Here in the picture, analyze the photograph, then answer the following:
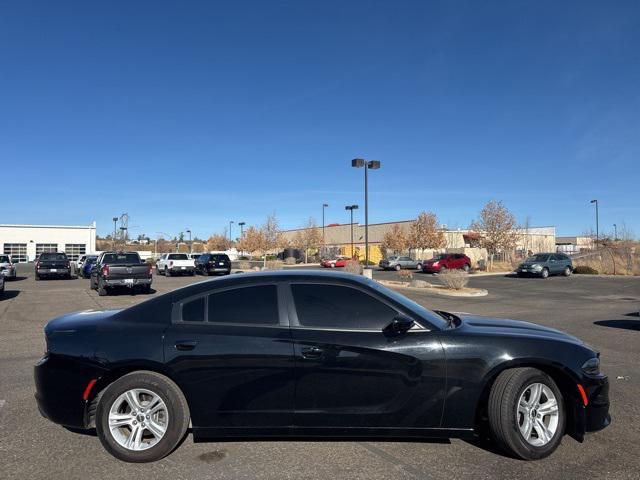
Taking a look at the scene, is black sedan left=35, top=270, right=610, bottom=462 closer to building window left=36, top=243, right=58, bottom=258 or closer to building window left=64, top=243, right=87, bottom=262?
building window left=64, top=243, right=87, bottom=262

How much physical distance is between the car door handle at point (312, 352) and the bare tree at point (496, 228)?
41.6m

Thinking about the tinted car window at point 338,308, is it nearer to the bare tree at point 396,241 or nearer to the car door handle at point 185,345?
the car door handle at point 185,345

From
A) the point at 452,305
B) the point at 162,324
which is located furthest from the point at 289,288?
the point at 452,305

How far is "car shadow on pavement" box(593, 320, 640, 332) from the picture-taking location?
11.3 meters

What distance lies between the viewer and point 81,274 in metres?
32.8

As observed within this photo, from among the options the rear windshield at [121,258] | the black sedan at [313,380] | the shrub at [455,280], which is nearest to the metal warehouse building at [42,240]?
the rear windshield at [121,258]

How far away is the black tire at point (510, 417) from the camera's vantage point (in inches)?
156

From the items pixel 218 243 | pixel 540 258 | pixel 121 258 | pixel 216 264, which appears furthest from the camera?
pixel 218 243

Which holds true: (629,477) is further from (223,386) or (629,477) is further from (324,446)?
(223,386)

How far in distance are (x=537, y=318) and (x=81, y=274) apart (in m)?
29.4

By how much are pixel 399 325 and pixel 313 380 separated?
84cm

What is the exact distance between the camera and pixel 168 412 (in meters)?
4.03

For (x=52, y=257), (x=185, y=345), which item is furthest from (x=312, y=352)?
(x=52, y=257)

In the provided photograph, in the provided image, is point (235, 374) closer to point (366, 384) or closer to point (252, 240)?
point (366, 384)
